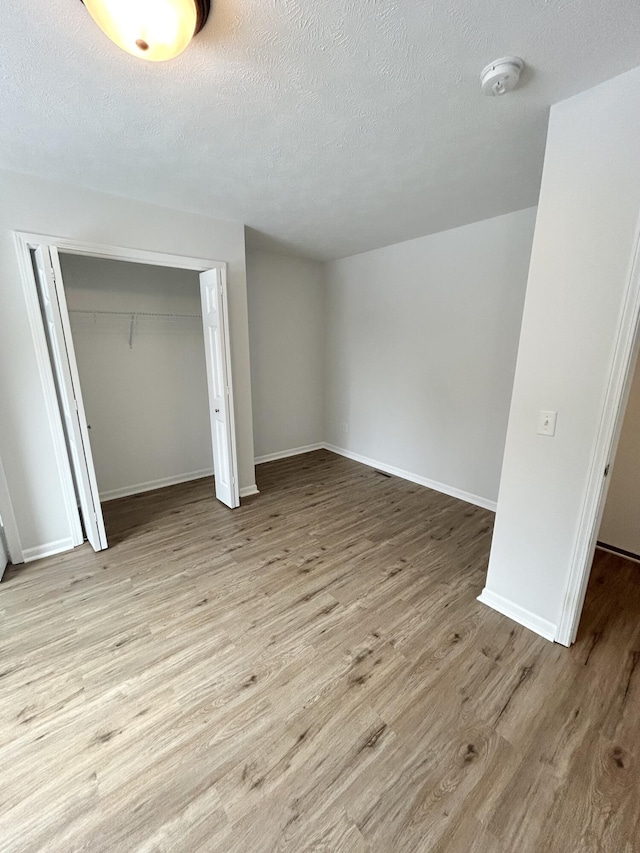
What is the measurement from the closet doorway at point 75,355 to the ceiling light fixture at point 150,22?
1597mm

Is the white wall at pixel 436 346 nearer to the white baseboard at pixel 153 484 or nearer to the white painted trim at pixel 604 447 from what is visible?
the white painted trim at pixel 604 447

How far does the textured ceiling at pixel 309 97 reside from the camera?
1156mm

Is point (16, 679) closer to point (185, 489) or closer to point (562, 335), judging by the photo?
point (185, 489)

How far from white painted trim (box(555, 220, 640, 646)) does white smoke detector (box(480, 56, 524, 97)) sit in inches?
31.8

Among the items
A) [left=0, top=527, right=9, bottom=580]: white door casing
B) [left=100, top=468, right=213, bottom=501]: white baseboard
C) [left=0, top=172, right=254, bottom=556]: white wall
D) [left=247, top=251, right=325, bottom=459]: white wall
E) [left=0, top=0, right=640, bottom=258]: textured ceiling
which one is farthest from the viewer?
[left=247, top=251, right=325, bottom=459]: white wall

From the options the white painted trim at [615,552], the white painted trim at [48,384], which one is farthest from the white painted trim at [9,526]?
the white painted trim at [615,552]

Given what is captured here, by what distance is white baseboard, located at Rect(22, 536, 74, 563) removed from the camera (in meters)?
2.56

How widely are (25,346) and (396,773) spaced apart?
3.15m

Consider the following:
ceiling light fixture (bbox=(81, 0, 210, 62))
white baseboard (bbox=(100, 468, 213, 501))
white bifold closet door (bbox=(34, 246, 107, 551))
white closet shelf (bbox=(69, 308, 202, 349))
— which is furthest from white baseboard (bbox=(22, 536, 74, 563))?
ceiling light fixture (bbox=(81, 0, 210, 62))

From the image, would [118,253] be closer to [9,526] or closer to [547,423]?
[9,526]

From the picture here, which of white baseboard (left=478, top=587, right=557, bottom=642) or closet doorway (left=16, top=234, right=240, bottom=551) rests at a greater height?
closet doorway (left=16, top=234, right=240, bottom=551)

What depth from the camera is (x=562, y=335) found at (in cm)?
167

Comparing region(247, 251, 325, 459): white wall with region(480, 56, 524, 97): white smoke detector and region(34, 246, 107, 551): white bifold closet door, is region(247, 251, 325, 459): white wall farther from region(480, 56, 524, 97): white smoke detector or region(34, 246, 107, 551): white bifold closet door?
region(480, 56, 524, 97): white smoke detector

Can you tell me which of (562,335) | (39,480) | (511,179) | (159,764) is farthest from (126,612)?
(511,179)
